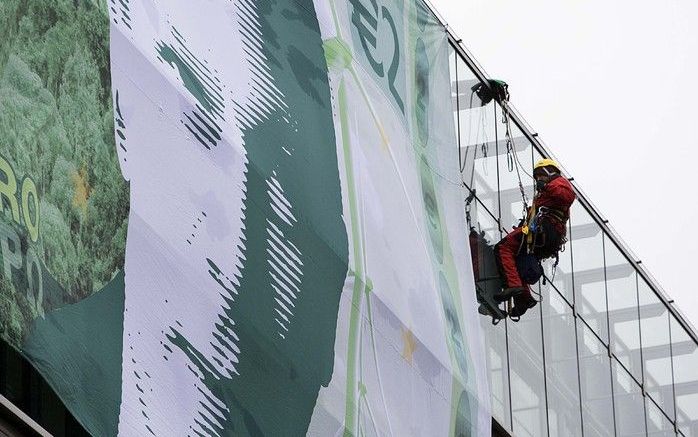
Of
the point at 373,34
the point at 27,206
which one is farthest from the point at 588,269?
the point at 27,206

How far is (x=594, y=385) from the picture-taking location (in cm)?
2430

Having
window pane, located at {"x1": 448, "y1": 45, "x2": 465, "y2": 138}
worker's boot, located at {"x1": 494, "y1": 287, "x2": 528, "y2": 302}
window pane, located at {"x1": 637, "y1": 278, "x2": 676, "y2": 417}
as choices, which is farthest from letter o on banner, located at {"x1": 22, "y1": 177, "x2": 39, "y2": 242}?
window pane, located at {"x1": 637, "y1": 278, "x2": 676, "y2": 417}

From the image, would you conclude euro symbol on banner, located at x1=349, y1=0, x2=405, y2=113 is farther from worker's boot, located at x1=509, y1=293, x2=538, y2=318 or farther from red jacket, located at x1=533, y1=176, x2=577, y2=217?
worker's boot, located at x1=509, y1=293, x2=538, y2=318

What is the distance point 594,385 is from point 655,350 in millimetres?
2959

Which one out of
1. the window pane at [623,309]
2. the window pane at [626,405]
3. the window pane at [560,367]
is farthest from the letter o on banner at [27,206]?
the window pane at [623,309]

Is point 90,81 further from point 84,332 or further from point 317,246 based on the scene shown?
point 317,246

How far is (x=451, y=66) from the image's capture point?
2225 cm

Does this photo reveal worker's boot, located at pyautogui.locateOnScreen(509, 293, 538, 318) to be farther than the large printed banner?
Yes

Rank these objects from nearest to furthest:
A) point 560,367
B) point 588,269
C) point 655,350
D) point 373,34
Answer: point 373,34 < point 560,367 < point 588,269 < point 655,350

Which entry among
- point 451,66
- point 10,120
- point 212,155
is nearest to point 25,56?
point 10,120

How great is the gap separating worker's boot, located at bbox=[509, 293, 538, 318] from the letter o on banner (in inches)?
385

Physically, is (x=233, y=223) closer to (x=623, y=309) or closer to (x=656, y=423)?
(x=623, y=309)

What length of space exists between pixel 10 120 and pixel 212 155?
276 cm

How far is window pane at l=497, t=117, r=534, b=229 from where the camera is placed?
22594mm
